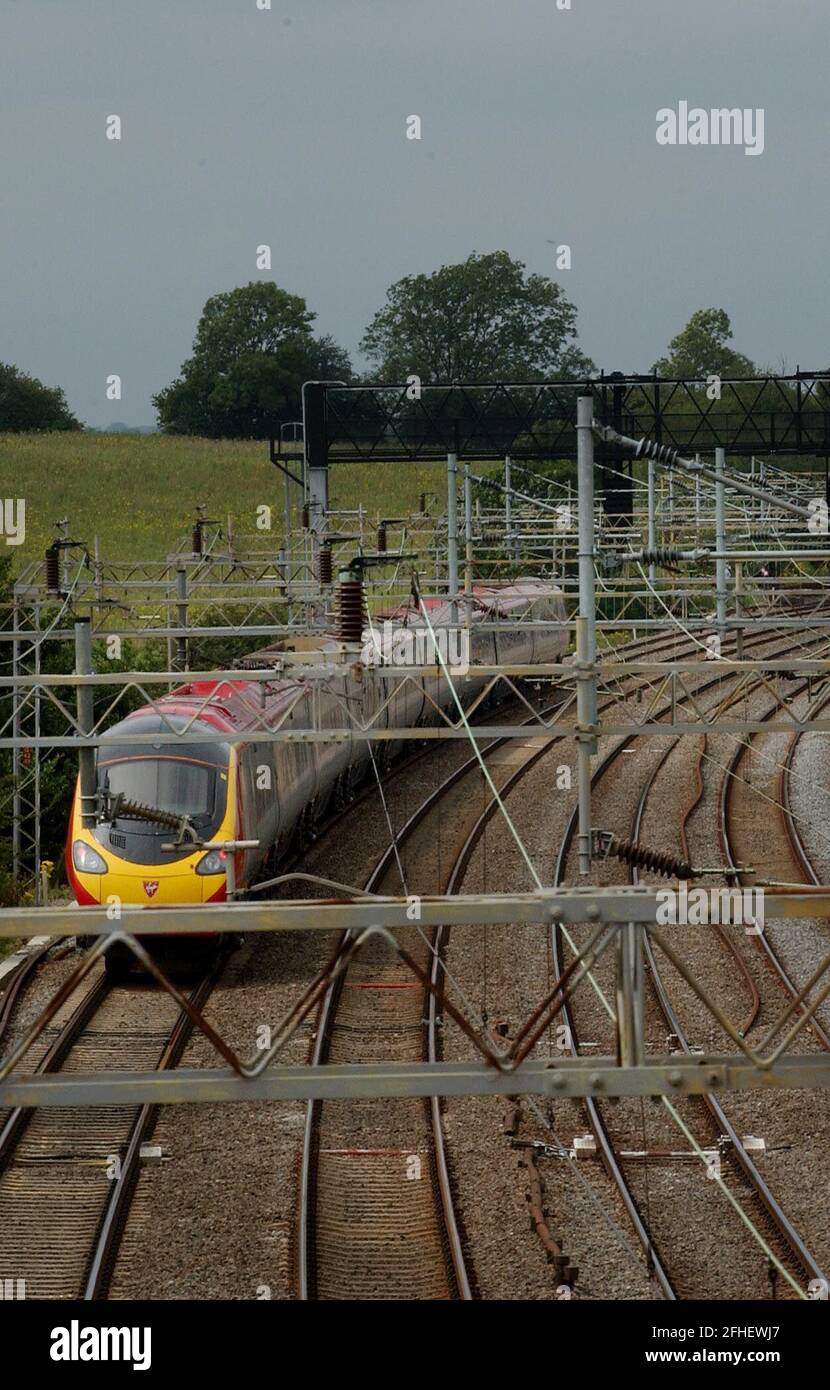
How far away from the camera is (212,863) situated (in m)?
15.6

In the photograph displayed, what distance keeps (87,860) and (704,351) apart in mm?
84172

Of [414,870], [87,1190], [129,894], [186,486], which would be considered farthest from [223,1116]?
[186,486]

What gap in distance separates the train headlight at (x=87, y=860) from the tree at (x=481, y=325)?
2458 inches

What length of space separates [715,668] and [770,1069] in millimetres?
8653

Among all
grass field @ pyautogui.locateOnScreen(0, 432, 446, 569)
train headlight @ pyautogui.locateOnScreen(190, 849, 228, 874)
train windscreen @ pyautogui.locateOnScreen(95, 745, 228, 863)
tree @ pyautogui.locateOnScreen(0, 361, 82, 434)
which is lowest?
train headlight @ pyautogui.locateOnScreen(190, 849, 228, 874)

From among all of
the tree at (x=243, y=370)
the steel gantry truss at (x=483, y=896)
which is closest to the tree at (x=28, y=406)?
the tree at (x=243, y=370)

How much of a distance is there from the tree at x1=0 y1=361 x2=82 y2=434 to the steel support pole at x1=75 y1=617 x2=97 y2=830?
235 feet

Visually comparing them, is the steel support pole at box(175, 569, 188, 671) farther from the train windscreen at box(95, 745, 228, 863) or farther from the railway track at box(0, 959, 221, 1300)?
the railway track at box(0, 959, 221, 1300)

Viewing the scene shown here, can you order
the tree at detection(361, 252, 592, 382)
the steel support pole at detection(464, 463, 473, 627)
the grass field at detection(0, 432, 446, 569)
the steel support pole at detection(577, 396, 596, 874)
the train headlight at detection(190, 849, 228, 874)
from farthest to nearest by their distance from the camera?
the tree at detection(361, 252, 592, 382)
the grass field at detection(0, 432, 446, 569)
the steel support pole at detection(464, 463, 473, 627)
the train headlight at detection(190, 849, 228, 874)
the steel support pole at detection(577, 396, 596, 874)

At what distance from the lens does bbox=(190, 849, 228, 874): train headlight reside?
15.5 meters

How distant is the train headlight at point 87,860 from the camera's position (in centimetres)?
1554

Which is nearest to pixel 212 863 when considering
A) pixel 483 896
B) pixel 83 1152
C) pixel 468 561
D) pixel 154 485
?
pixel 83 1152

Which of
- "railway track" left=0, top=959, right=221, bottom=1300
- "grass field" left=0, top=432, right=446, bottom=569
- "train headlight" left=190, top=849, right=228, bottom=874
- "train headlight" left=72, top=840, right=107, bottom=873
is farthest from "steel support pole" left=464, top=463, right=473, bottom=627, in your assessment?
"grass field" left=0, top=432, right=446, bottom=569
